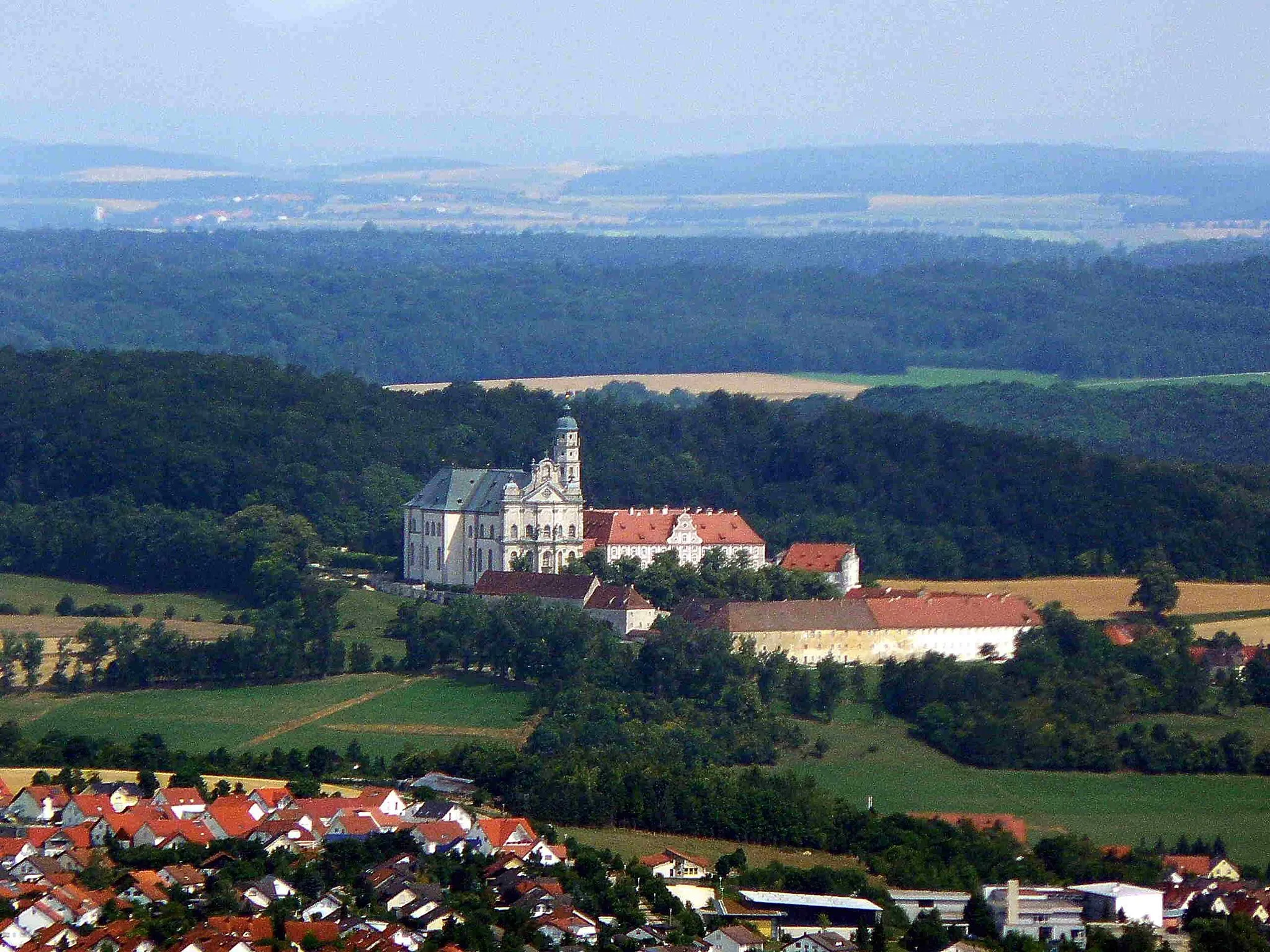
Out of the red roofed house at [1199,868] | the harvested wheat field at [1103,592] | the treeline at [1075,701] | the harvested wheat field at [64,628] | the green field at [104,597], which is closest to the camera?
the red roofed house at [1199,868]

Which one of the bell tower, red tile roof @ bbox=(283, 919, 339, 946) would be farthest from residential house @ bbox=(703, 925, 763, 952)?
the bell tower

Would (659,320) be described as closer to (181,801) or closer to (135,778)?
(135,778)

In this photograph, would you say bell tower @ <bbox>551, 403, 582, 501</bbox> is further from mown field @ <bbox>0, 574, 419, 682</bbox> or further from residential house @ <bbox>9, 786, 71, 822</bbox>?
residential house @ <bbox>9, 786, 71, 822</bbox>

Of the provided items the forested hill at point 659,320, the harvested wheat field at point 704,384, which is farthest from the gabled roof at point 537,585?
the forested hill at point 659,320

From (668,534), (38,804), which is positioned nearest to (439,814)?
(38,804)

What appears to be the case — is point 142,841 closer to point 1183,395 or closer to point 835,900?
point 835,900

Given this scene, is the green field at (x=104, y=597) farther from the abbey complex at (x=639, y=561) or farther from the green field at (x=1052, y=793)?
the green field at (x=1052, y=793)
